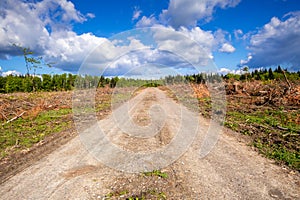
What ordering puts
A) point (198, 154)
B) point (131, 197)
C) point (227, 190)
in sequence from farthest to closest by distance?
point (198, 154) → point (227, 190) → point (131, 197)

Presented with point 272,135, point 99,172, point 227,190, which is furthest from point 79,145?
point 272,135

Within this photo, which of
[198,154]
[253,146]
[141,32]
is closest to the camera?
[198,154]

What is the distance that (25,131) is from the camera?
8391mm

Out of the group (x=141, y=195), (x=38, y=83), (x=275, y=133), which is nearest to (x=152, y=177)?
(x=141, y=195)

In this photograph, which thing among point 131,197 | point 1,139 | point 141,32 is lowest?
point 1,139

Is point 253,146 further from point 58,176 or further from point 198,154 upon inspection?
point 58,176

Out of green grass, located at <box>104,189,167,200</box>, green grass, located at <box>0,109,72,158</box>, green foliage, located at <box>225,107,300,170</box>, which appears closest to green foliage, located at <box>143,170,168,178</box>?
green grass, located at <box>104,189,167,200</box>

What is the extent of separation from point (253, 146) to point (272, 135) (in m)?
1.53

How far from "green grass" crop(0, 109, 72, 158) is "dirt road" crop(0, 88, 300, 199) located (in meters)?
1.63

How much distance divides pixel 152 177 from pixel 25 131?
22.4 feet

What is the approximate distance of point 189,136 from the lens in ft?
23.5

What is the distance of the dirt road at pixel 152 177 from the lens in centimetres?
358

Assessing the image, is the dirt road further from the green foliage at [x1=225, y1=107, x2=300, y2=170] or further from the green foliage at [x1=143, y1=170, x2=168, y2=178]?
the green foliage at [x1=225, y1=107, x2=300, y2=170]

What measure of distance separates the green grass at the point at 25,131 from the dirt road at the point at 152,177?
163 cm
